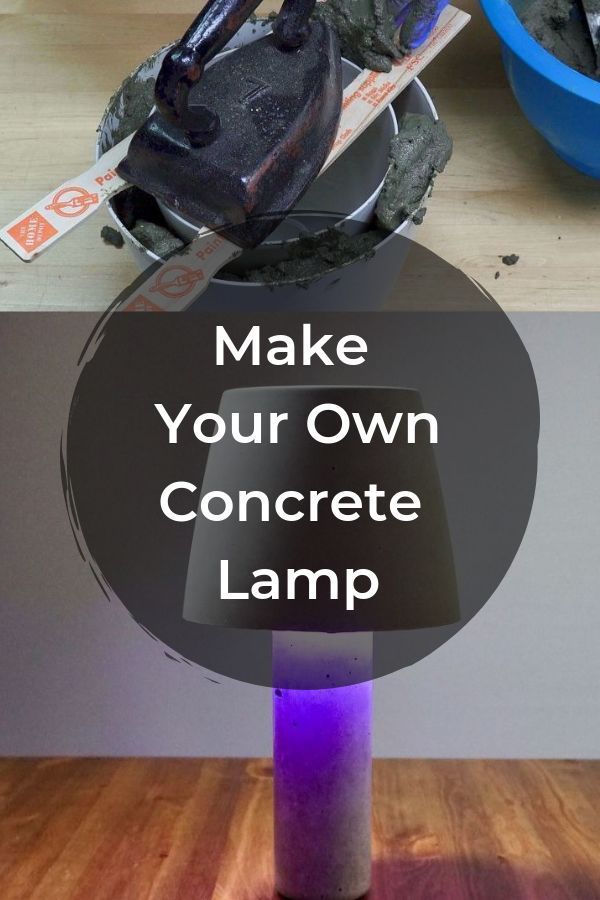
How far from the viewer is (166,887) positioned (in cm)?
50

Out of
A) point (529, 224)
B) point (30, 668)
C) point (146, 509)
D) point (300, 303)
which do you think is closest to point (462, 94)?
point (529, 224)

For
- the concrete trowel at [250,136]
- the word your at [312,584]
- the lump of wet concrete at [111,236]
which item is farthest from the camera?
the lump of wet concrete at [111,236]

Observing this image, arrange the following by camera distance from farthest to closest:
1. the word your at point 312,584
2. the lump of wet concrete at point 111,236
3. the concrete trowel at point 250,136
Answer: the lump of wet concrete at point 111,236 < the concrete trowel at point 250,136 < the word your at point 312,584

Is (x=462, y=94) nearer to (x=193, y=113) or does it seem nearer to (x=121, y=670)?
(x=193, y=113)

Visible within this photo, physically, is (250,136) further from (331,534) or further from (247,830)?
(247,830)

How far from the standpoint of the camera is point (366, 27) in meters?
0.61

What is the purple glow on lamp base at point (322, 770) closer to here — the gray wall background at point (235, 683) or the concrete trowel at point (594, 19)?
the gray wall background at point (235, 683)

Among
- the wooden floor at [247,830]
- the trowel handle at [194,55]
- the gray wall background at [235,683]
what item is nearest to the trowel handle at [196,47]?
the trowel handle at [194,55]

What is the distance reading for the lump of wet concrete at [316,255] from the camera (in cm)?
60

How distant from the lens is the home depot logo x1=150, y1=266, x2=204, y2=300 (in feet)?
1.86

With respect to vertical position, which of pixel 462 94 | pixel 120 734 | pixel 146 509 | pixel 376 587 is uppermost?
pixel 462 94

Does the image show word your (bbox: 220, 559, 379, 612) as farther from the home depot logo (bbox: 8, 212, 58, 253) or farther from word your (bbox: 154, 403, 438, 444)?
the home depot logo (bbox: 8, 212, 58, 253)

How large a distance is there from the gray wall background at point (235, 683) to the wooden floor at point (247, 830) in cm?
7

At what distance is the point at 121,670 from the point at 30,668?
0.19 feet
